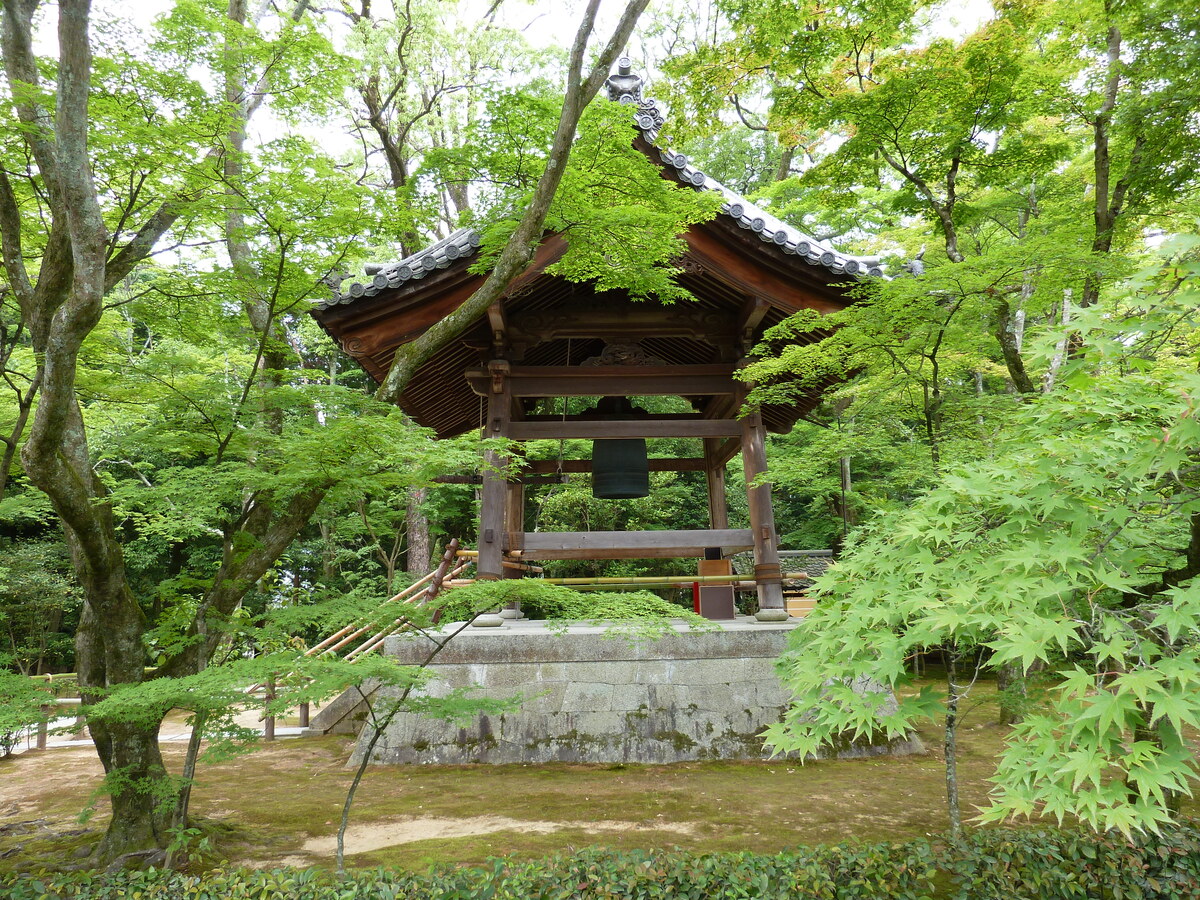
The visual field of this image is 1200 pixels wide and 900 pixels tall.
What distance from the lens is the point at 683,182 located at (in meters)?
6.30

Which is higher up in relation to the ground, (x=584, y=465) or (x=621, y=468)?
(x=584, y=465)

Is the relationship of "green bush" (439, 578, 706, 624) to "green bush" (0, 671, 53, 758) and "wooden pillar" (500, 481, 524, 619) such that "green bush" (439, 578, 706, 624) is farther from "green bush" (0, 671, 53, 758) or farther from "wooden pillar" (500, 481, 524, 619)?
"wooden pillar" (500, 481, 524, 619)

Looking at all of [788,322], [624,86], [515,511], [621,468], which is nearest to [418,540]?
[515,511]

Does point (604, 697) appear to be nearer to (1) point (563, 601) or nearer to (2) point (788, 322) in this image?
(1) point (563, 601)

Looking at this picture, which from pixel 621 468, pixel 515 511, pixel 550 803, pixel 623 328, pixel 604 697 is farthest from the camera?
pixel 515 511

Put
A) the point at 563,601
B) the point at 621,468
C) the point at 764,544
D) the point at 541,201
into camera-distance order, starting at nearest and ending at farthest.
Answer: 1. the point at 541,201
2. the point at 563,601
3. the point at 764,544
4. the point at 621,468

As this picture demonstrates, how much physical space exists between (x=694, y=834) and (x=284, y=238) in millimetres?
4293

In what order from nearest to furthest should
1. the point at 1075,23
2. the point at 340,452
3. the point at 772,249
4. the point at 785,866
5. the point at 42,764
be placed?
the point at 785,866, the point at 340,452, the point at 1075,23, the point at 772,249, the point at 42,764

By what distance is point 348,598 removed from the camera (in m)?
4.15

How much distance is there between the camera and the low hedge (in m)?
2.92

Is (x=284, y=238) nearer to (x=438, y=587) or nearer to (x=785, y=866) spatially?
(x=785, y=866)

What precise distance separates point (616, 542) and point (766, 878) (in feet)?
12.9

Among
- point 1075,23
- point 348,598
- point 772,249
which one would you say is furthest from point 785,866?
point 1075,23

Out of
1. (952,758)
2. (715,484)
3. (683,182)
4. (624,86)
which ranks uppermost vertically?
(624,86)
